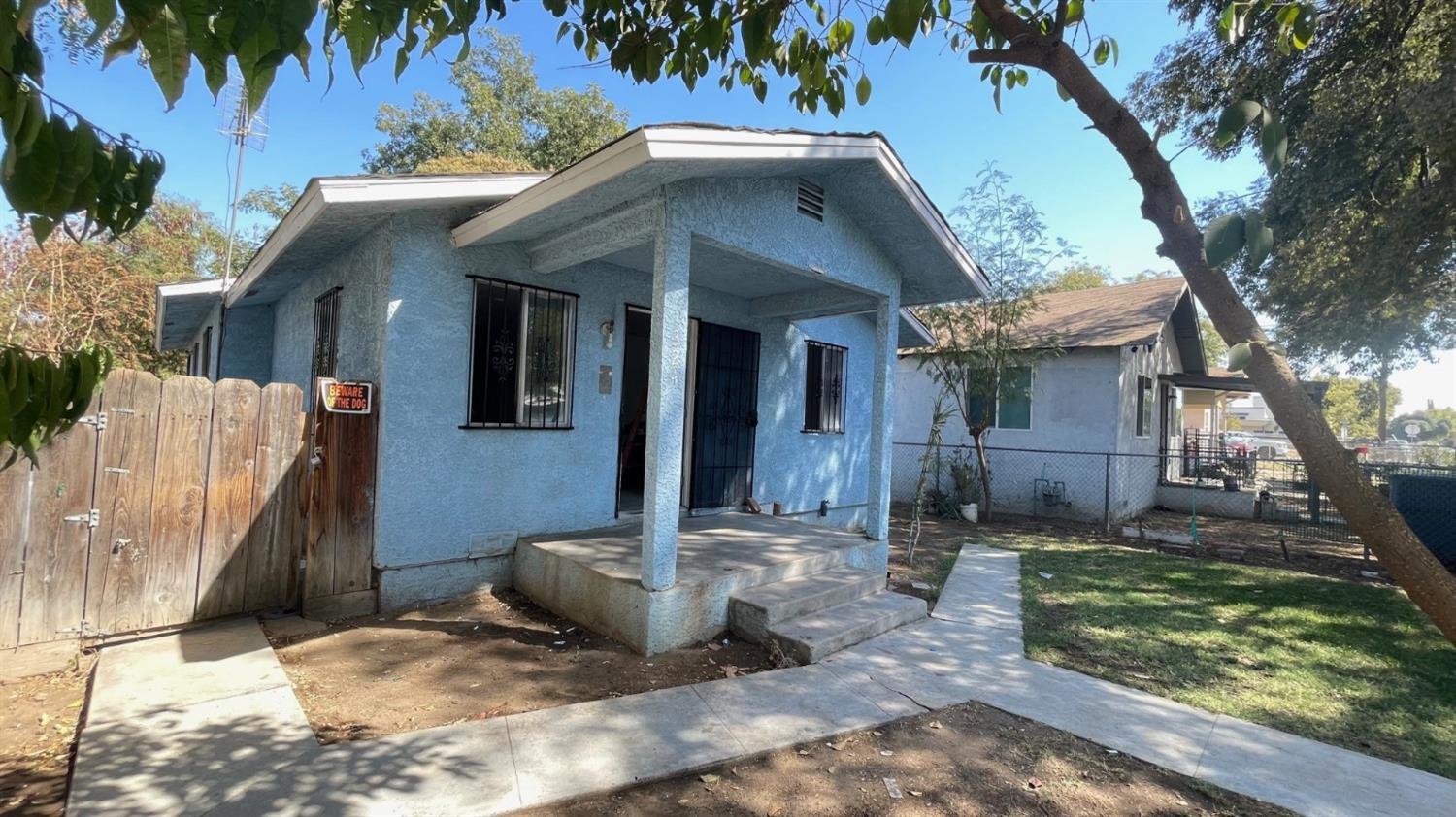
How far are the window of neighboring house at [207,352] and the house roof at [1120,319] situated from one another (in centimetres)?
1430

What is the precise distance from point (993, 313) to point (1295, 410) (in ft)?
33.5

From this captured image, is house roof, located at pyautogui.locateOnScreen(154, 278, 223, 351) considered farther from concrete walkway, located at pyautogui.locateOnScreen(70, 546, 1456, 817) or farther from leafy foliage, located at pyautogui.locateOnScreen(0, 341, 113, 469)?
leafy foliage, located at pyautogui.locateOnScreen(0, 341, 113, 469)

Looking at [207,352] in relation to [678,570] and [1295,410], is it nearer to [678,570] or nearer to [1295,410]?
[678,570]

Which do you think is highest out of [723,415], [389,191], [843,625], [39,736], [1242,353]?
[389,191]

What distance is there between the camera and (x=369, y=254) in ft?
17.4

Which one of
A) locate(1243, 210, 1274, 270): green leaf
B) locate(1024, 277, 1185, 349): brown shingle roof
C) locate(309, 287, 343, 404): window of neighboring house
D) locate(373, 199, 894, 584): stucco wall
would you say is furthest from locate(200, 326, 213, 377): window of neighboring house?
locate(1024, 277, 1185, 349): brown shingle roof

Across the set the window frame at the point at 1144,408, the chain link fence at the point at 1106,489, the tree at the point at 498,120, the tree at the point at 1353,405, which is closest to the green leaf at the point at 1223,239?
the chain link fence at the point at 1106,489

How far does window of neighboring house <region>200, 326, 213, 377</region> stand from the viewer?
9.66m

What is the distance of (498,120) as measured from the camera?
73.7 feet

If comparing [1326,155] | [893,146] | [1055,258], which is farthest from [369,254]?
[1326,155]

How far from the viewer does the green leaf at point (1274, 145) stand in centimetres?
154

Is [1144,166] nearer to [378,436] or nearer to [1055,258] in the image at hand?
[378,436]

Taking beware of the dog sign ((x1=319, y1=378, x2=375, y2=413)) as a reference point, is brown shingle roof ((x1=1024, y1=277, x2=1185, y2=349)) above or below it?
above

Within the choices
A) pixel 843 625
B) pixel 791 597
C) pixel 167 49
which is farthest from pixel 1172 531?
pixel 167 49
